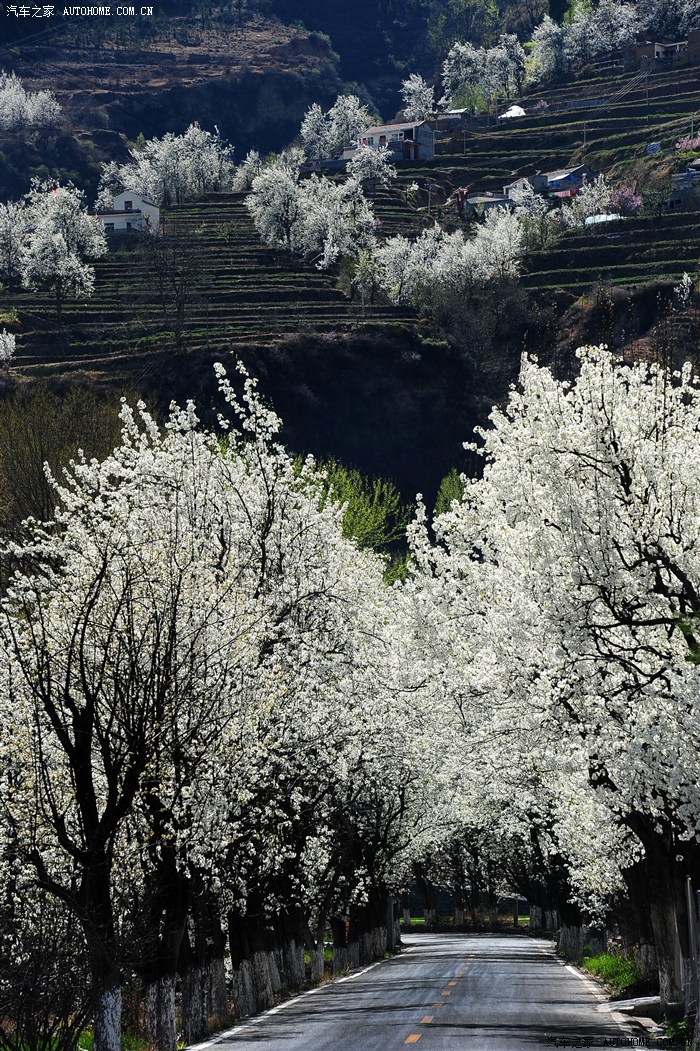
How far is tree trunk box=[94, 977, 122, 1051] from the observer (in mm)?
16609

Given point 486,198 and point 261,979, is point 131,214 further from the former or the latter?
point 261,979

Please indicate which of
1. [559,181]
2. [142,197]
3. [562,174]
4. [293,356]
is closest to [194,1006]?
[293,356]

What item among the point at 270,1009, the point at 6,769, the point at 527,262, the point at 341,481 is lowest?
the point at 270,1009

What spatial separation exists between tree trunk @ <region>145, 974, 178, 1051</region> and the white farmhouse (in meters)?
166

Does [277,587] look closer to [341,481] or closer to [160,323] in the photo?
[341,481]

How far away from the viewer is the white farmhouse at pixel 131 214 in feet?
609

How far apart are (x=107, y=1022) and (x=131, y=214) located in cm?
18087

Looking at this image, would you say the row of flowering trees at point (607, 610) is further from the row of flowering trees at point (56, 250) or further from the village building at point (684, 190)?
the village building at point (684, 190)

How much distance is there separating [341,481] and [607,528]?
42.8 meters

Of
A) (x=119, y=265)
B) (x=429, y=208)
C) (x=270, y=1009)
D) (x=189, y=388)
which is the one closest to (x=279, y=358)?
(x=189, y=388)

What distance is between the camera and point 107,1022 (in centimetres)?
1666

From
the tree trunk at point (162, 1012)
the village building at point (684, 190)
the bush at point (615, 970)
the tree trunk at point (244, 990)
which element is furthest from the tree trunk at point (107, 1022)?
the village building at point (684, 190)

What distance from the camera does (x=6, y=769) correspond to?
61.4ft

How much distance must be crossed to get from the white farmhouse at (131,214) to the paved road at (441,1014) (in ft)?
496
